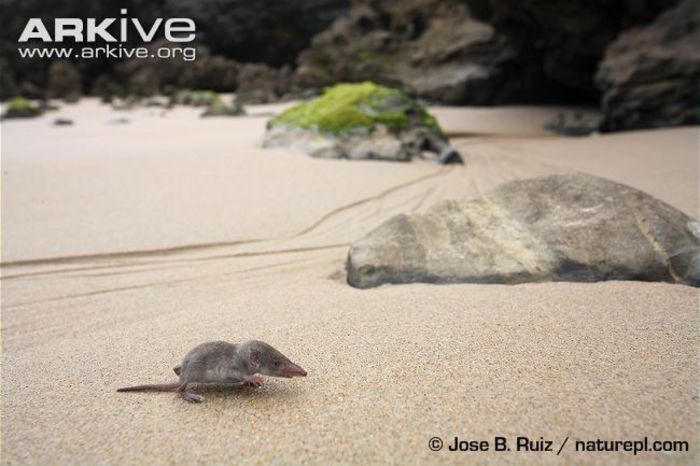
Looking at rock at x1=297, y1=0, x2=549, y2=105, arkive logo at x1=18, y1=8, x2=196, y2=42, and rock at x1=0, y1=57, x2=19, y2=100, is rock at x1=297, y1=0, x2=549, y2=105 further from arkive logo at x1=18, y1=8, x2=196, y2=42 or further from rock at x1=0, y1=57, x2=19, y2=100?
arkive logo at x1=18, y1=8, x2=196, y2=42

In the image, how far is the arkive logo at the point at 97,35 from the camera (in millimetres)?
3030

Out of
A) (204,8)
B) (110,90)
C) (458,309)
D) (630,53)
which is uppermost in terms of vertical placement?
(204,8)

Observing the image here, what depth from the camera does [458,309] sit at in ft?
6.80

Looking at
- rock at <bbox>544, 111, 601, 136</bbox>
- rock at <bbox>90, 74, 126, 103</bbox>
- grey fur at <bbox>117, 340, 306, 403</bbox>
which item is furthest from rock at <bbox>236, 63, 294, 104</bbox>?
grey fur at <bbox>117, 340, 306, 403</bbox>

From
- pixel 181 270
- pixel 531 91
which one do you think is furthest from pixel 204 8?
pixel 181 270

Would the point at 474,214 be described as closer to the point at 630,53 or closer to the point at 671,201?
the point at 671,201

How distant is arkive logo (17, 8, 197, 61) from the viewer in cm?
303

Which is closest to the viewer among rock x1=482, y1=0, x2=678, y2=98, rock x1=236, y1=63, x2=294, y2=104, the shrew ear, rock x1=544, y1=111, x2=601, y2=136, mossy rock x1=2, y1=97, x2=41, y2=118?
the shrew ear

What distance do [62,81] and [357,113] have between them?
20.2 m

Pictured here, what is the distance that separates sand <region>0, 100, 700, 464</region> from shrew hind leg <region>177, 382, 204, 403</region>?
0.07ft

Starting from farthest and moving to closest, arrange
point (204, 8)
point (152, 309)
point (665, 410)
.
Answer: point (204, 8), point (152, 309), point (665, 410)

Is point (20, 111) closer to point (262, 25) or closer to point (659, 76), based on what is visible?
point (659, 76)

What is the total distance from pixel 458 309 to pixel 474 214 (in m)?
0.86

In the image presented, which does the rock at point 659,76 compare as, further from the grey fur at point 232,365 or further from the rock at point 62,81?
the rock at point 62,81
